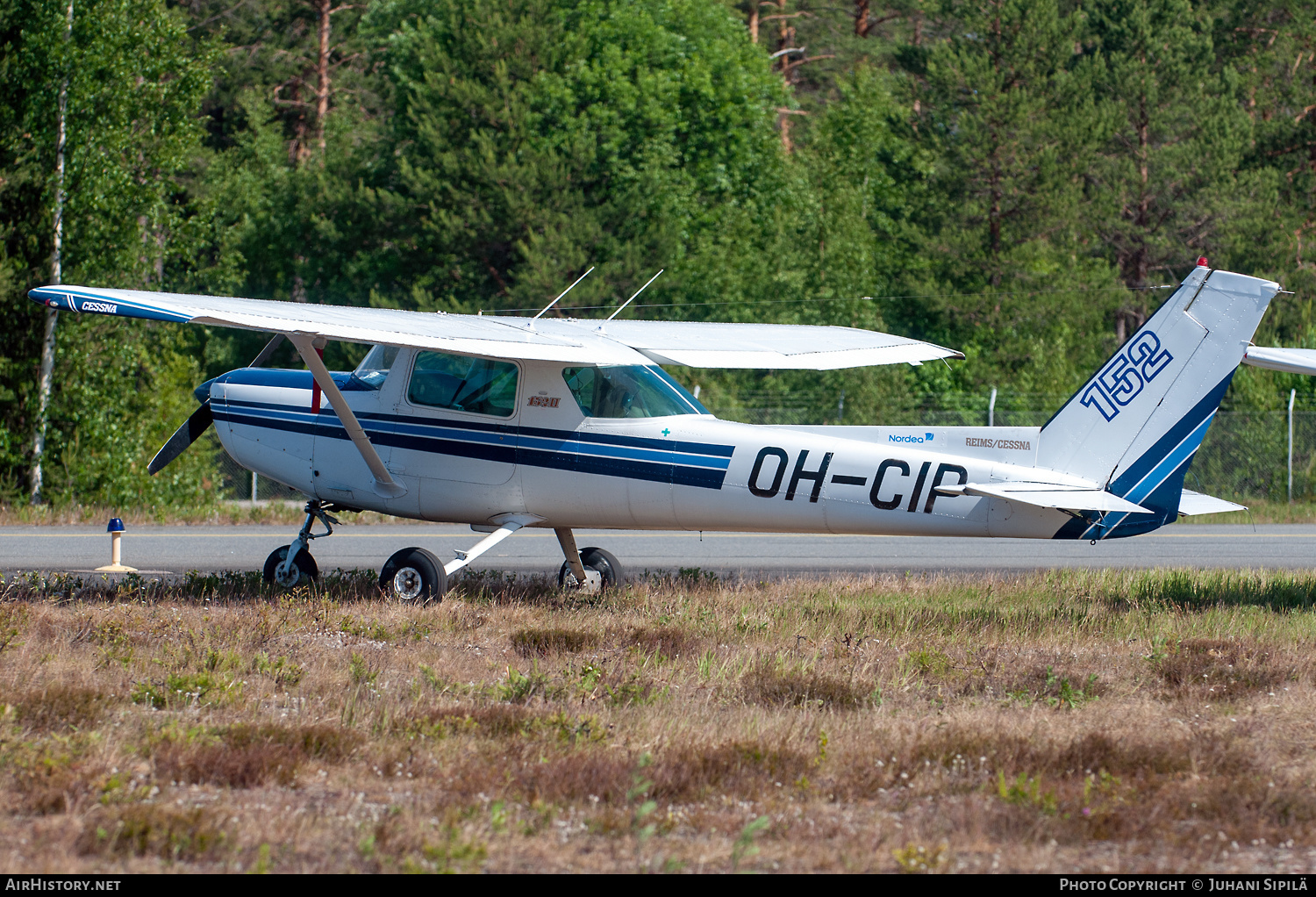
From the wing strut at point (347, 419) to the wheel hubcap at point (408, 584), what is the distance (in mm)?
724

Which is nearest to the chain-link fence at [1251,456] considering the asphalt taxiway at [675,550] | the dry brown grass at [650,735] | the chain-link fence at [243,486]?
the chain-link fence at [243,486]

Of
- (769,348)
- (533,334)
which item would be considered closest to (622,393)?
(533,334)

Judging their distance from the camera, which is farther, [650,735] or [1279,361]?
[1279,361]

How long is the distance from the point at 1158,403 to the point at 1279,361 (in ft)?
3.98

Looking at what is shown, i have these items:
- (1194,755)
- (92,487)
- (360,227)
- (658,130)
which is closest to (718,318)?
(658,130)

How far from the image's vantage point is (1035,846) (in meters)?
5.07

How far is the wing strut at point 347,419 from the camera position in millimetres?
10055

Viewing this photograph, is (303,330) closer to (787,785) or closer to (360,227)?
(787,785)

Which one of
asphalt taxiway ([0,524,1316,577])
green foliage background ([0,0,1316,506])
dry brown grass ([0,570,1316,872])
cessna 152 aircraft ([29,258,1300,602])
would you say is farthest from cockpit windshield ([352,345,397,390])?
green foliage background ([0,0,1316,506])

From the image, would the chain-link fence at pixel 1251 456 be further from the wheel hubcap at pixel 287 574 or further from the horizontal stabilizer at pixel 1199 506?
the horizontal stabilizer at pixel 1199 506

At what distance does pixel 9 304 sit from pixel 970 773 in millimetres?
20863

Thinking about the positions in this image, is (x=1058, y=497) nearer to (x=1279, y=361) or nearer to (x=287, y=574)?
(x=1279, y=361)

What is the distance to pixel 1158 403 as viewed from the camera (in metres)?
9.61

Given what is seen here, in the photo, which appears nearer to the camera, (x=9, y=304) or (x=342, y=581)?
(x=342, y=581)
